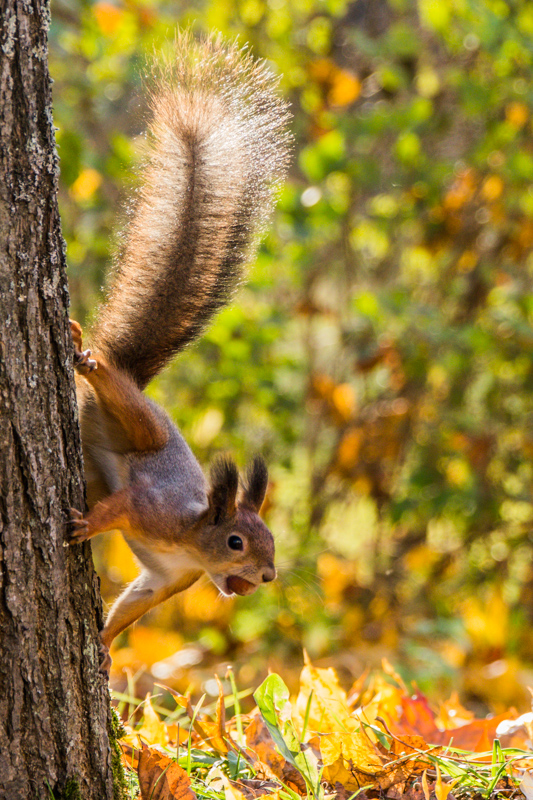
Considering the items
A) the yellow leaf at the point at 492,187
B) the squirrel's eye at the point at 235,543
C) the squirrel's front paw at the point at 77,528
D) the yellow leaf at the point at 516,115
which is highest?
the yellow leaf at the point at 516,115

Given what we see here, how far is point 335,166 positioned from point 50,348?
1.99 metres

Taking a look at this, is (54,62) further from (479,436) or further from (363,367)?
(479,436)

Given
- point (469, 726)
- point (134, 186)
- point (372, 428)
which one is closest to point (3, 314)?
point (134, 186)

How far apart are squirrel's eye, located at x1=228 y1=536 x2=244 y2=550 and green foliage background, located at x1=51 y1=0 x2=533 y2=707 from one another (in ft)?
4.54

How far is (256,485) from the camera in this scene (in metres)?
1.40

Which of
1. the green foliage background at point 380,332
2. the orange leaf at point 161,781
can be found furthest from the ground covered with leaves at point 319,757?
the green foliage background at point 380,332

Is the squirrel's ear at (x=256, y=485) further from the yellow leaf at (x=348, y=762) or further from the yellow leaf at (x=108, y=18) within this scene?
the yellow leaf at (x=108, y=18)

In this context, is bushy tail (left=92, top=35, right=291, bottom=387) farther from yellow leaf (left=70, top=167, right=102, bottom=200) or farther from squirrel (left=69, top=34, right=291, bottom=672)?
yellow leaf (left=70, top=167, right=102, bottom=200)

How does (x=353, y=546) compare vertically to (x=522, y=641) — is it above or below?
above

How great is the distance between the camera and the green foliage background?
278 cm

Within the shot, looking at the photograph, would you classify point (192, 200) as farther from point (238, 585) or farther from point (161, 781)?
point (161, 781)

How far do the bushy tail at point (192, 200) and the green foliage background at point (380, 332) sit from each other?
1263mm

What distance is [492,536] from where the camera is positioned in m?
3.50

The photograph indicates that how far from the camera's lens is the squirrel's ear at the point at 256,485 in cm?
140
